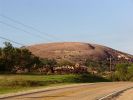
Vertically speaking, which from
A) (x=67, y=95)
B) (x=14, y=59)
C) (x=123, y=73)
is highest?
(x=14, y=59)

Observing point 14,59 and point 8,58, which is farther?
point 14,59

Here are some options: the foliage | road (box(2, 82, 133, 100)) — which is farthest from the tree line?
road (box(2, 82, 133, 100))

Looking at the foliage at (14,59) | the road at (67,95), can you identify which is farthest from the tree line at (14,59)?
the road at (67,95)

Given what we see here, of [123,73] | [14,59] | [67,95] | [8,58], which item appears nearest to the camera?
[67,95]

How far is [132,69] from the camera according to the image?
104188 mm

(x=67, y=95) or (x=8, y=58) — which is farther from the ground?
(x=8, y=58)

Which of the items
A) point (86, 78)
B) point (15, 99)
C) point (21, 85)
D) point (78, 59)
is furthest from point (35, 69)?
point (78, 59)

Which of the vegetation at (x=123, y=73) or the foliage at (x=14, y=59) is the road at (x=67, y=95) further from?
the vegetation at (x=123, y=73)

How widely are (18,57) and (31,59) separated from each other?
15.9 feet

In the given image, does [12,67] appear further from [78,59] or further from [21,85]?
[78,59]

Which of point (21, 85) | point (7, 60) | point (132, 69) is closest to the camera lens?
point (21, 85)

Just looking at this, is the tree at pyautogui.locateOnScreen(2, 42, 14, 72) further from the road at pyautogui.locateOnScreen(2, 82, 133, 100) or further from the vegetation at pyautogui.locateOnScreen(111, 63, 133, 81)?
the road at pyautogui.locateOnScreen(2, 82, 133, 100)

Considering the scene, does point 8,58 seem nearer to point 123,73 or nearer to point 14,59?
point 14,59

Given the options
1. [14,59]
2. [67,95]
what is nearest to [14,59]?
[14,59]
